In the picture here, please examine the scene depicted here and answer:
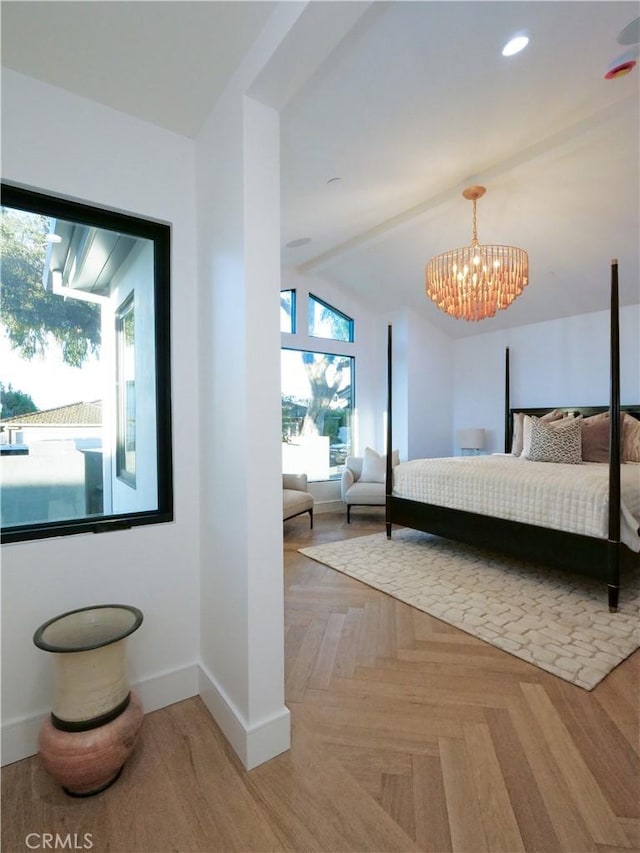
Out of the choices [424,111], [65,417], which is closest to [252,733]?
[65,417]

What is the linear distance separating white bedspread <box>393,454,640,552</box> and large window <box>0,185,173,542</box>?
2.55m

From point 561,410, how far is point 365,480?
2501 millimetres

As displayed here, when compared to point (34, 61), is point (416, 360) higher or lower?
lower

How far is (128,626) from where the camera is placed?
4.99 feet

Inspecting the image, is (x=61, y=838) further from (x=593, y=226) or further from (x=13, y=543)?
(x=593, y=226)

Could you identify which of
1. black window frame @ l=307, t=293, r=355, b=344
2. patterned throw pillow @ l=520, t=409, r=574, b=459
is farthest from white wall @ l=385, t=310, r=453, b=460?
patterned throw pillow @ l=520, t=409, r=574, b=459

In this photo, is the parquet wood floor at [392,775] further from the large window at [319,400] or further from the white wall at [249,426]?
the large window at [319,400]

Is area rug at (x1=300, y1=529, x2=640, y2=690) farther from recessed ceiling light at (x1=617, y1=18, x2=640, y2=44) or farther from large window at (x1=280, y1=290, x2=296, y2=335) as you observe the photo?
→ recessed ceiling light at (x1=617, y1=18, x2=640, y2=44)

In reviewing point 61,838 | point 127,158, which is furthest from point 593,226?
point 61,838

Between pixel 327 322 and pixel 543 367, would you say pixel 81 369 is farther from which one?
pixel 543 367

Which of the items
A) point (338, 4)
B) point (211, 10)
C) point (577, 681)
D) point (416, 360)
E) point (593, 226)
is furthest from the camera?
point (416, 360)

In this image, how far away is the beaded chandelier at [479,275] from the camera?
11.3 ft

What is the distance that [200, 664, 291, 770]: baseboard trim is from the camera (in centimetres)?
144

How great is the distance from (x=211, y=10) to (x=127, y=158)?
64 cm
